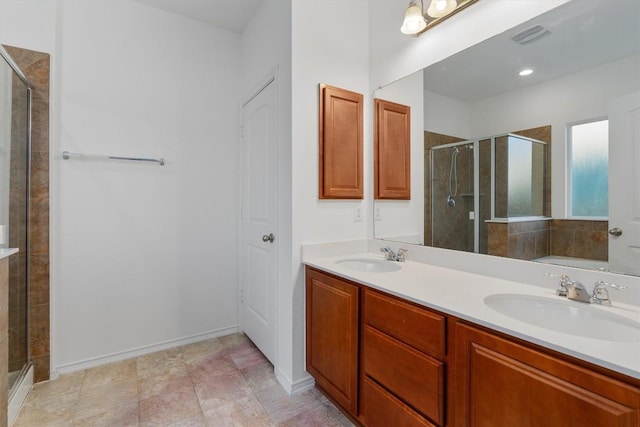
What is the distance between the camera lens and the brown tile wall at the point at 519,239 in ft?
4.15

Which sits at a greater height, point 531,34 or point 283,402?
point 531,34

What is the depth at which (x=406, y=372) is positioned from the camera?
117 centimetres

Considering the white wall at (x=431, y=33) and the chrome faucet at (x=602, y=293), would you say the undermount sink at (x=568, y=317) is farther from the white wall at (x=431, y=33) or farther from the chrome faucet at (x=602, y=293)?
the white wall at (x=431, y=33)

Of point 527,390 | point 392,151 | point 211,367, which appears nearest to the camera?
point 527,390

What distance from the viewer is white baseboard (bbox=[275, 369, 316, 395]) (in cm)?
182

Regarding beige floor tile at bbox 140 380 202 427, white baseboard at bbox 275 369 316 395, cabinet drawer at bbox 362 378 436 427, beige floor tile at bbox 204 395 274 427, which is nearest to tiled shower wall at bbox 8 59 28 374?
beige floor tile at bbox 140 380 202 427

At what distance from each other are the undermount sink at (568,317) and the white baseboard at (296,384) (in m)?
1.28

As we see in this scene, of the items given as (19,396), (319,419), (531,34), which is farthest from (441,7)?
(19,396)

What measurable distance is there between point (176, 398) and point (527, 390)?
1855mm

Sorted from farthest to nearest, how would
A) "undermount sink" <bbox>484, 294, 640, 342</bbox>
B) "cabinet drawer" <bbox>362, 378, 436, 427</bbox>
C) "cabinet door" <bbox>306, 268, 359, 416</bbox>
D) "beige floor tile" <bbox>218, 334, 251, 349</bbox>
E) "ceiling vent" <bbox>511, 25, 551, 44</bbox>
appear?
"beige floor tile" <bbox>218, 334, 251, 349</bbox> < "cabinet door" <bbox>306, 268, 359, 416</bbox> < "ceiling vent" <bbox>511, 25, 551, 44</bbox> < "cabinet drawer" <bbox>362, 378, 436, 427</bbox> < "undermount sink" <bbox>484, 294, 640, 342</bbox>

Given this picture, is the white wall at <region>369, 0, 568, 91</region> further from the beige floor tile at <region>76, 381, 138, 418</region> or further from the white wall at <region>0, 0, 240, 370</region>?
the beige floor tile at <region>76, 381, 138, 418</region>

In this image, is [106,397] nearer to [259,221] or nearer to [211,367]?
[211,367]

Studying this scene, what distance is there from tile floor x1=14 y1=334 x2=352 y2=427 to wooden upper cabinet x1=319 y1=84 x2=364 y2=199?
1274 millimetres

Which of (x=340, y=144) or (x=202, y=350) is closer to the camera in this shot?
(x=340, y=144)
